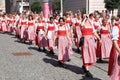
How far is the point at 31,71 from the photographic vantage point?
1230 centimetres

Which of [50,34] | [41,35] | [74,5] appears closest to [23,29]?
[41,35]

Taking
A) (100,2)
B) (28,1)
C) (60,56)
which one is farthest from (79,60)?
(28,1)

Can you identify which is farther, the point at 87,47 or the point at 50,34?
the point at 50,34

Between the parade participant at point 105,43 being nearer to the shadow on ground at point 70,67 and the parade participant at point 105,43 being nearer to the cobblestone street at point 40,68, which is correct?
the cobblestone street at point 40,68

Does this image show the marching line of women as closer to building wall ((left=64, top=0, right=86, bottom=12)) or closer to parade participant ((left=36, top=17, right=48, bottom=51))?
parade participant ((left=36, top=17, right=48, bottom=51))

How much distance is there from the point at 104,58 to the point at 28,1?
307 ft

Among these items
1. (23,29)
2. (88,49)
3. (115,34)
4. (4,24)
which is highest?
(115,34)

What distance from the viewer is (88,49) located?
38.1ft

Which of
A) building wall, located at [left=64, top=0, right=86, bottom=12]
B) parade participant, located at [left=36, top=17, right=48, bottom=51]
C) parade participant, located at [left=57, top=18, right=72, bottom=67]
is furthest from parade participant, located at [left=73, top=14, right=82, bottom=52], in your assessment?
building wall, located at [left=64, top=0, right=86, bottom=12]

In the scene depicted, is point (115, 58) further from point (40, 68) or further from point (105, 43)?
point (105, 43)

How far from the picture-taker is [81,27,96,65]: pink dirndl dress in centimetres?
1150

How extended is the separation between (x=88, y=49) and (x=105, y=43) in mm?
2908

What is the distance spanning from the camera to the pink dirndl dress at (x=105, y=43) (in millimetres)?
14359

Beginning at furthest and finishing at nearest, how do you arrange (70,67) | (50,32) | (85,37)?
1. (50,32)
2. (70,67)
3. (85,37)
